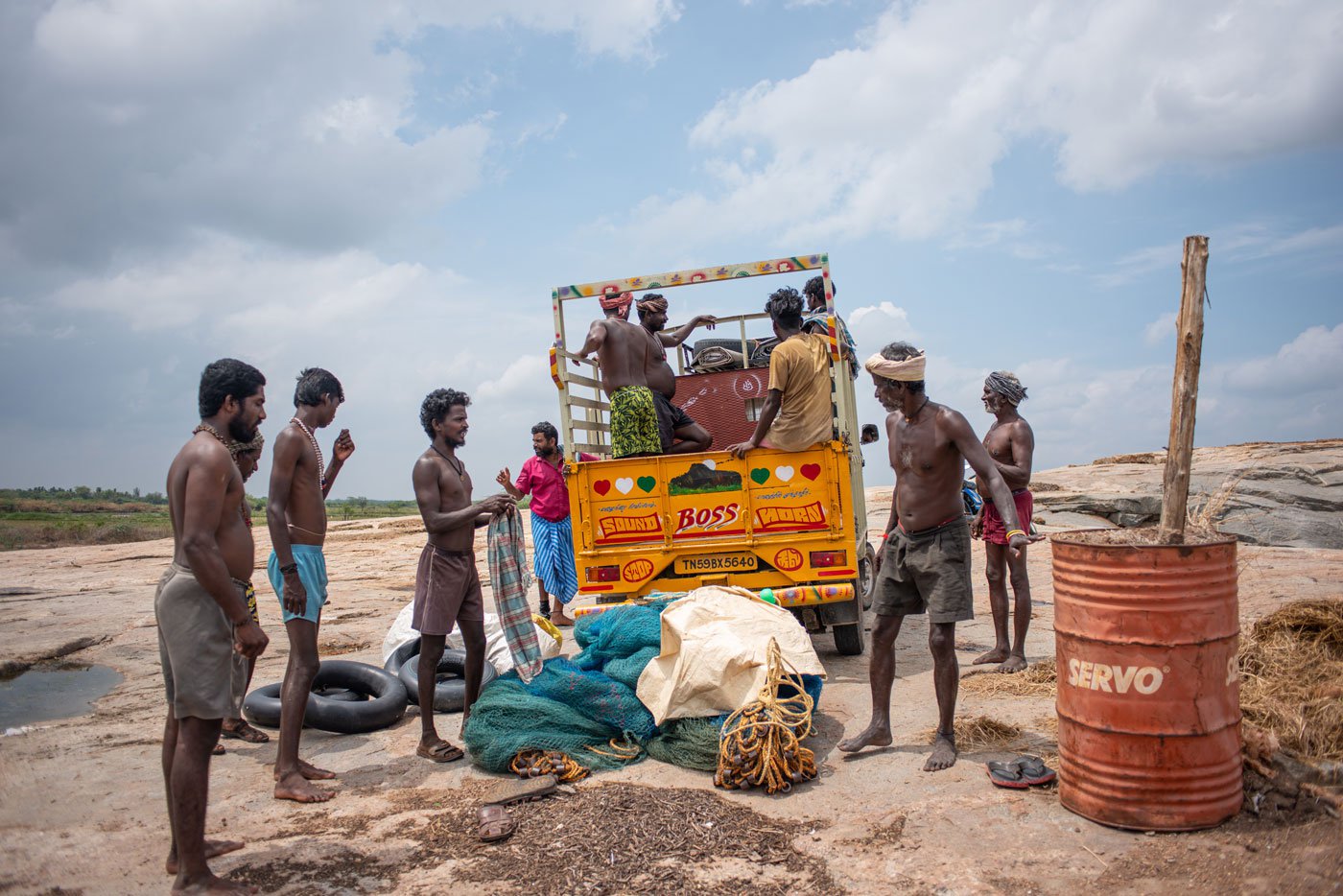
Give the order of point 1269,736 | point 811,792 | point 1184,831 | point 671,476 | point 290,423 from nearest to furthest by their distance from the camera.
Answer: point 1184,831 → point 1269,736 → point 811,792 → point 290,423 → point 671,476

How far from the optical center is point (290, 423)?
458 cm

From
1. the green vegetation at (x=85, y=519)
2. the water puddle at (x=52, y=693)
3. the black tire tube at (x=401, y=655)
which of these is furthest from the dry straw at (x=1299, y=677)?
the green vegetation at (x=85, y=519)

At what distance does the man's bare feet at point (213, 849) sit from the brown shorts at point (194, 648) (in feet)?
2.24

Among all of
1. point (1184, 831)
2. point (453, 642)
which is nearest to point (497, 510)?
point (453, 642)

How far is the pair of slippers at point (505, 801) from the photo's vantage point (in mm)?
3760

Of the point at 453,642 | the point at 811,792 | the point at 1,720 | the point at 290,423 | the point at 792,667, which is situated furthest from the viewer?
the point at 453,642

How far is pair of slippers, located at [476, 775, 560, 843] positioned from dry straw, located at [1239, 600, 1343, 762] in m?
3.25

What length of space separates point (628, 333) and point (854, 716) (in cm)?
333

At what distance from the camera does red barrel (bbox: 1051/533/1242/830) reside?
3.49 metres

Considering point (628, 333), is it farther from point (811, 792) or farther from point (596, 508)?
point (811, 792)

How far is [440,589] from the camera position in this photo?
4.83m

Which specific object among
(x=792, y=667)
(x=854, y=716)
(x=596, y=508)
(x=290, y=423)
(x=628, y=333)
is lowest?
(x=854, y=716)

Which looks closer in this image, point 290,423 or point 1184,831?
point 1184,831

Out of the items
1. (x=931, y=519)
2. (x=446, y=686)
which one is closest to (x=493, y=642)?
(x=446, y=686)
